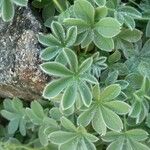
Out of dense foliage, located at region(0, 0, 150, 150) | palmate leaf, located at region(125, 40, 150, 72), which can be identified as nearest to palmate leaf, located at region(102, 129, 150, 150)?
dense foliage, located at region(0, 0, 150, 150)

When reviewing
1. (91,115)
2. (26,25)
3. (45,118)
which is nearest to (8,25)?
(26,25)

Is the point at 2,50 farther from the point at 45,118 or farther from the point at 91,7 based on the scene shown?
the point at 91,7

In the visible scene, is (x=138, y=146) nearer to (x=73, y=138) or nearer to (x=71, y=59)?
(x=73, y=138)

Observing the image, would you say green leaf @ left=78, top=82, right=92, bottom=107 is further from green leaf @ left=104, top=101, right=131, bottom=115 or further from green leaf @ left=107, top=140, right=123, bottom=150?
green leaf @ left=107, top=140, right=123, bottom=150

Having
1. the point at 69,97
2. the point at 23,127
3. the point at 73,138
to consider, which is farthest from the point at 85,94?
the point at 23,127

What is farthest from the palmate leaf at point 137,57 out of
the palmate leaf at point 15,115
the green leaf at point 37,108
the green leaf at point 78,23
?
the palmate leaf at point 15,115

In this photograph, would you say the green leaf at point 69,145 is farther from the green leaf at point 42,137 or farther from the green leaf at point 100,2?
the green leaf at point 100,2
